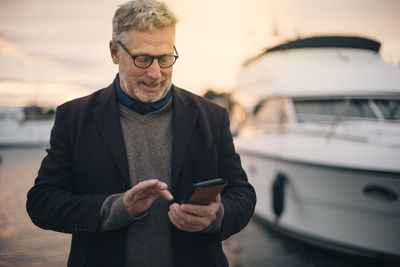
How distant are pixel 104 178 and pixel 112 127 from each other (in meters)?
0.27

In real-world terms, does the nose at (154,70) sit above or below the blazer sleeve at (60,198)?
above

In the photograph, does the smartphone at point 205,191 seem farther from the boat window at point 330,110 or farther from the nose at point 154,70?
the boat window at point 330,110


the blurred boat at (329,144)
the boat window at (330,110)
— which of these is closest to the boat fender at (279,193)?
the blurred boat at (329,144)

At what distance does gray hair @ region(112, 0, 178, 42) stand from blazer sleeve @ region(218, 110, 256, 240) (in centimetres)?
65

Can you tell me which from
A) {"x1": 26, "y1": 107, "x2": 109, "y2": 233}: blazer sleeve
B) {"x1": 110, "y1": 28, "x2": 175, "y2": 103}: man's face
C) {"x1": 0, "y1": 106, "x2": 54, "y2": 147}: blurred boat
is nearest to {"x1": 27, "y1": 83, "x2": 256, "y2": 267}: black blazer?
{"x1": 26, "y1": 107, "x2": 109, "y2": 233}: blazer sleeve

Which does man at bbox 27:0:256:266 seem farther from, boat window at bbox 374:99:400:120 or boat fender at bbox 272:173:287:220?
boat window at bbox 374:99:400:120

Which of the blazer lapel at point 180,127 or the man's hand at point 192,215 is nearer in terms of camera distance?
the man's hand at point 192,215

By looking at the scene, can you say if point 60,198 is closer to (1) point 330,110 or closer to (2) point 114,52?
(2) point 114,52

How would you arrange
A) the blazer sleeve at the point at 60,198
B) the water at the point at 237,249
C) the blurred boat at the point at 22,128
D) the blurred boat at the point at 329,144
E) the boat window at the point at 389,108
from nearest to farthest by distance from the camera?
the blazer sleeve at the point at 60,198 → the blurred boat at the point at 329,144 → the water at the point at 237,249 → the boat window at the point at 389,108 → the blurred boat at the point at 22,128

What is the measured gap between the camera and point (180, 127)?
5.40 feet

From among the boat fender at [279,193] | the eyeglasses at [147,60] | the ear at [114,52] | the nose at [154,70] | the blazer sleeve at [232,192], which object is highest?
the ear at [114,52]

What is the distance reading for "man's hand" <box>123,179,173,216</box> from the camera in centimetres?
118

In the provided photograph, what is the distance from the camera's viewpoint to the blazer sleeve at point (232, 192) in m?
1.49

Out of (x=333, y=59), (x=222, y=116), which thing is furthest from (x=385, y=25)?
(x=222, y=116)
